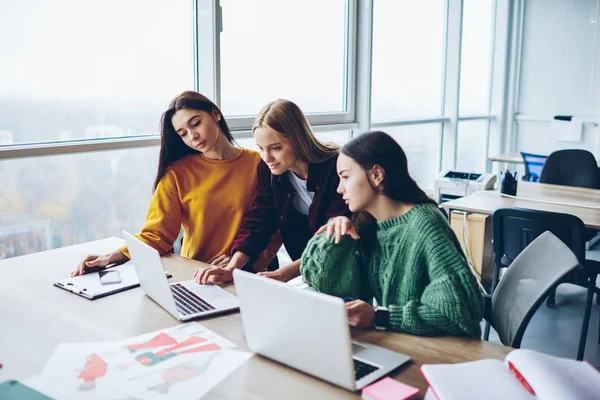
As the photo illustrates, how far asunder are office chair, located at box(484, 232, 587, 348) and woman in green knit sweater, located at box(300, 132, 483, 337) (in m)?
0.24

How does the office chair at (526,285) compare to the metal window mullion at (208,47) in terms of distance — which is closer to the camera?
the office chair at (526,285)

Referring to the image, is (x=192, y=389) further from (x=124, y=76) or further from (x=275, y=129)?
(x=124, y=76)

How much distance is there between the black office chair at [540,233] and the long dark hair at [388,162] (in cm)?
120

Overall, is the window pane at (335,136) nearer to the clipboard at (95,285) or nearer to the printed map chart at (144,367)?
the clipboard at (95,285)

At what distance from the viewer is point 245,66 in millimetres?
3316

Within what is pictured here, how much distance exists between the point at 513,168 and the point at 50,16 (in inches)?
203

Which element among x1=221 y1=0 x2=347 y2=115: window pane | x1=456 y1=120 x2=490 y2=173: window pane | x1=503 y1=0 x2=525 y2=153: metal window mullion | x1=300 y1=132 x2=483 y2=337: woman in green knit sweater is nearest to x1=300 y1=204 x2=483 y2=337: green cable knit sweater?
x1=300 y1=132 x2=483 y2=337: woman in green knit sweater

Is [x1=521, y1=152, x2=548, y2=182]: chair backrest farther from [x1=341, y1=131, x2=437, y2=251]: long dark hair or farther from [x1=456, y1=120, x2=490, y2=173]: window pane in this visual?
[x1=341, y1=131, x2=437, y2=251]: long dark hair

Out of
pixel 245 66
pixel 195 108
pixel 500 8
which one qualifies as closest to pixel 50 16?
pixel 195 108

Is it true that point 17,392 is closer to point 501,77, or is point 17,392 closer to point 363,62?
point 363,62

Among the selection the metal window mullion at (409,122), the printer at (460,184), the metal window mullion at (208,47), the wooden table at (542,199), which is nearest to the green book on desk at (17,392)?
the metal window mullion at (208,47)

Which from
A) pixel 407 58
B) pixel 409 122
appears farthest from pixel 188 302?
pixel 407 58

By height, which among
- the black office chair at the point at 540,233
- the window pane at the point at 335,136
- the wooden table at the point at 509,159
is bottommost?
the black office chair at the point at 540,233

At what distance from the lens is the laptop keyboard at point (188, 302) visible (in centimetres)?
160
